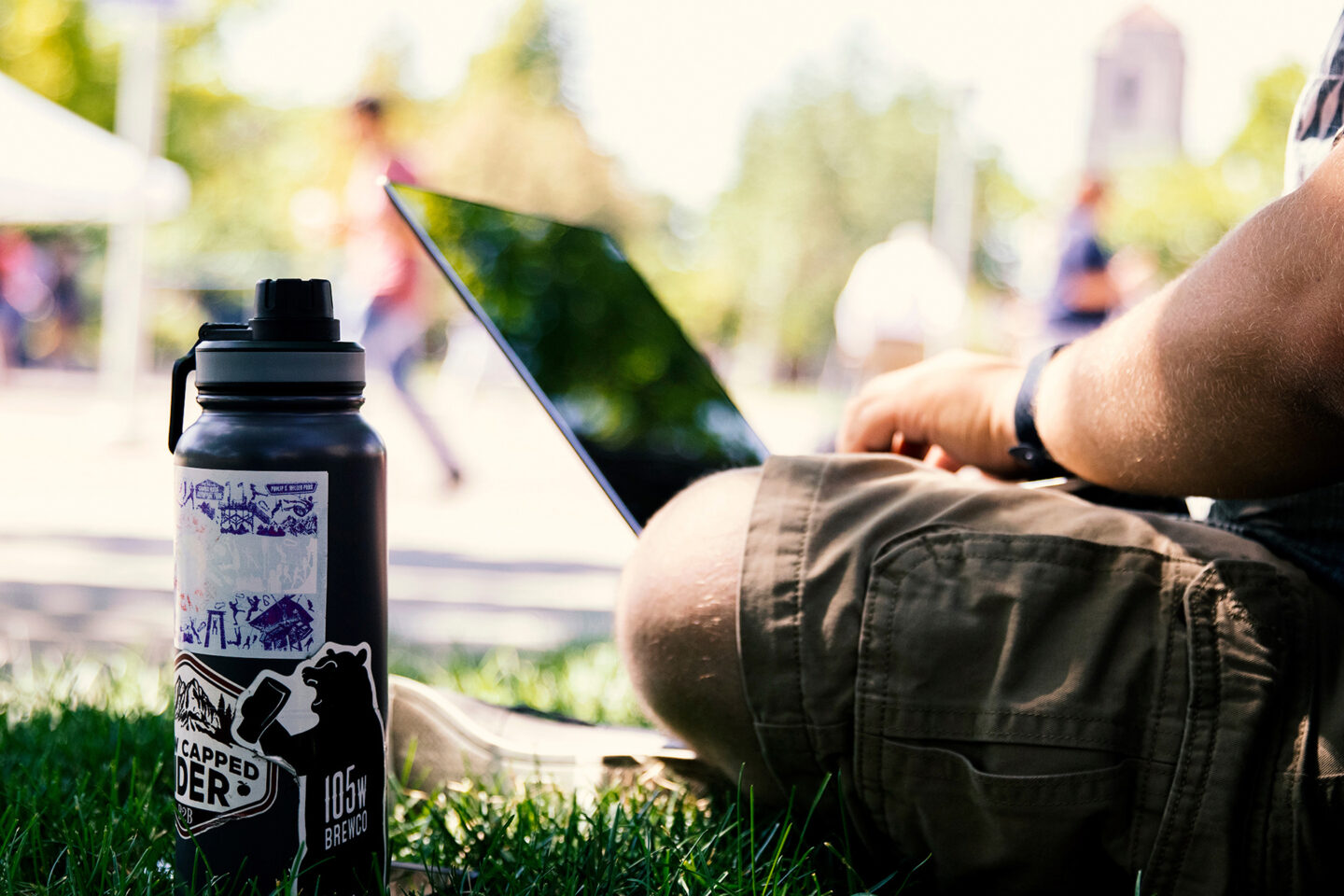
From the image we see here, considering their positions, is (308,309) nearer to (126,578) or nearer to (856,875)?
(856,875)

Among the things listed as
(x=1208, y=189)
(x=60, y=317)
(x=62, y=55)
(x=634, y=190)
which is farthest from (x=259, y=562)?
(x=634, y=190)

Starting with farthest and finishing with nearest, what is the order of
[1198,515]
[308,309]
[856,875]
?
1. [1198,515]
2. [856,875]
3. [308,309]

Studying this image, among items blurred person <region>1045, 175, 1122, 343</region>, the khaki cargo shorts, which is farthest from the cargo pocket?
blurred person <region>1045, 175, 1122, 343</region>

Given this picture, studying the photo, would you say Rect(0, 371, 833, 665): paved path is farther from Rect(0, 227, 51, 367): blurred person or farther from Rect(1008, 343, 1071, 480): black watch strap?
Rect(0, 227, 51, 367): blurred person

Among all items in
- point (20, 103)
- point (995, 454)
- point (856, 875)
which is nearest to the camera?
point (856, 875)

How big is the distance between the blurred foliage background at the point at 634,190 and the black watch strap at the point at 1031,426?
811 inches

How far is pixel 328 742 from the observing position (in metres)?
1.13

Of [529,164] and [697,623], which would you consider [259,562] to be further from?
[529,164]

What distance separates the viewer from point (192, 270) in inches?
1387

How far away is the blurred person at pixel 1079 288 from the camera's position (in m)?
7.32

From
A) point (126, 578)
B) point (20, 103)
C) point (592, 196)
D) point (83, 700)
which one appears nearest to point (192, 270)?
point (592, 196)

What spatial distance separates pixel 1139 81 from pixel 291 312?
72.8 m

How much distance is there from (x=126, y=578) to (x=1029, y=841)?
163 inches

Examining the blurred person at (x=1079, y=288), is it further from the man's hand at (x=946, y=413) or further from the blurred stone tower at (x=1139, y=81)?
the blurred stone tower at (x=1139, y=81)
